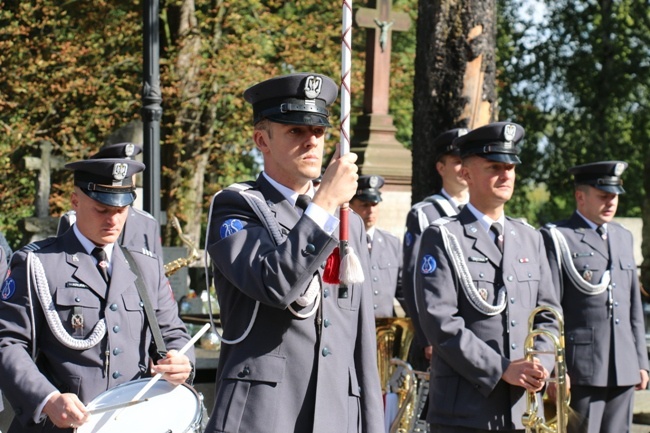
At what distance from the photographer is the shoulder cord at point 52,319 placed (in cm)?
572

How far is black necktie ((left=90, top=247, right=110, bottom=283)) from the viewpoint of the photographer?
19.6 feet

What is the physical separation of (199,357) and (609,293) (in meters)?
3.96

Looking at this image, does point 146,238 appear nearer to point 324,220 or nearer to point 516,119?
point 324,220

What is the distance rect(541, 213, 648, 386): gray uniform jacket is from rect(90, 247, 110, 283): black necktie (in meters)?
3.43

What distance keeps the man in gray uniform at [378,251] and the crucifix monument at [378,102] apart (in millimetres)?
5514

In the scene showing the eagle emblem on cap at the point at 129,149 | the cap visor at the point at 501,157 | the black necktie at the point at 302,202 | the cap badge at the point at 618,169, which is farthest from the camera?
the eagle emblem on cap at the point at 129,149

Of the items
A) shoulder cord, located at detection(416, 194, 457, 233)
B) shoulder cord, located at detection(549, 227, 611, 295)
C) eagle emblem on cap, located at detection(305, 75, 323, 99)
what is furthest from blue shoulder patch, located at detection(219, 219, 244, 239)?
shoulder cord, located at detection(416, 194, 457, 233)

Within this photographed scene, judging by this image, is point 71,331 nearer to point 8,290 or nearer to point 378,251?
point 8,290

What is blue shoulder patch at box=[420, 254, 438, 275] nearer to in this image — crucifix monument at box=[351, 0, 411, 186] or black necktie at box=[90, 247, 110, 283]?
black necktie at box=[90, 247, 110, 283]

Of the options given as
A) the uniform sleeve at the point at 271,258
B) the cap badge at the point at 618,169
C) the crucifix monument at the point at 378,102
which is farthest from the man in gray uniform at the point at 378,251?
the uniform sleeve at the point at 271,258

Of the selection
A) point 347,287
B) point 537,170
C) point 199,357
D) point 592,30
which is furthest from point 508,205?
point 347,287

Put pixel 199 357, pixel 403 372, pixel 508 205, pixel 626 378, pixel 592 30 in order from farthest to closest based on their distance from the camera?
pixel 508 205 < pixel 592 30 < pixel 199 357 < pixel 403 372 < pixel 626 378

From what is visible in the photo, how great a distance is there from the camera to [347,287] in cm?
472

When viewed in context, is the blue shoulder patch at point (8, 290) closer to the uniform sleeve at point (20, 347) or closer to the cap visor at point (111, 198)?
the uniform sleeve at point (20, 347)
